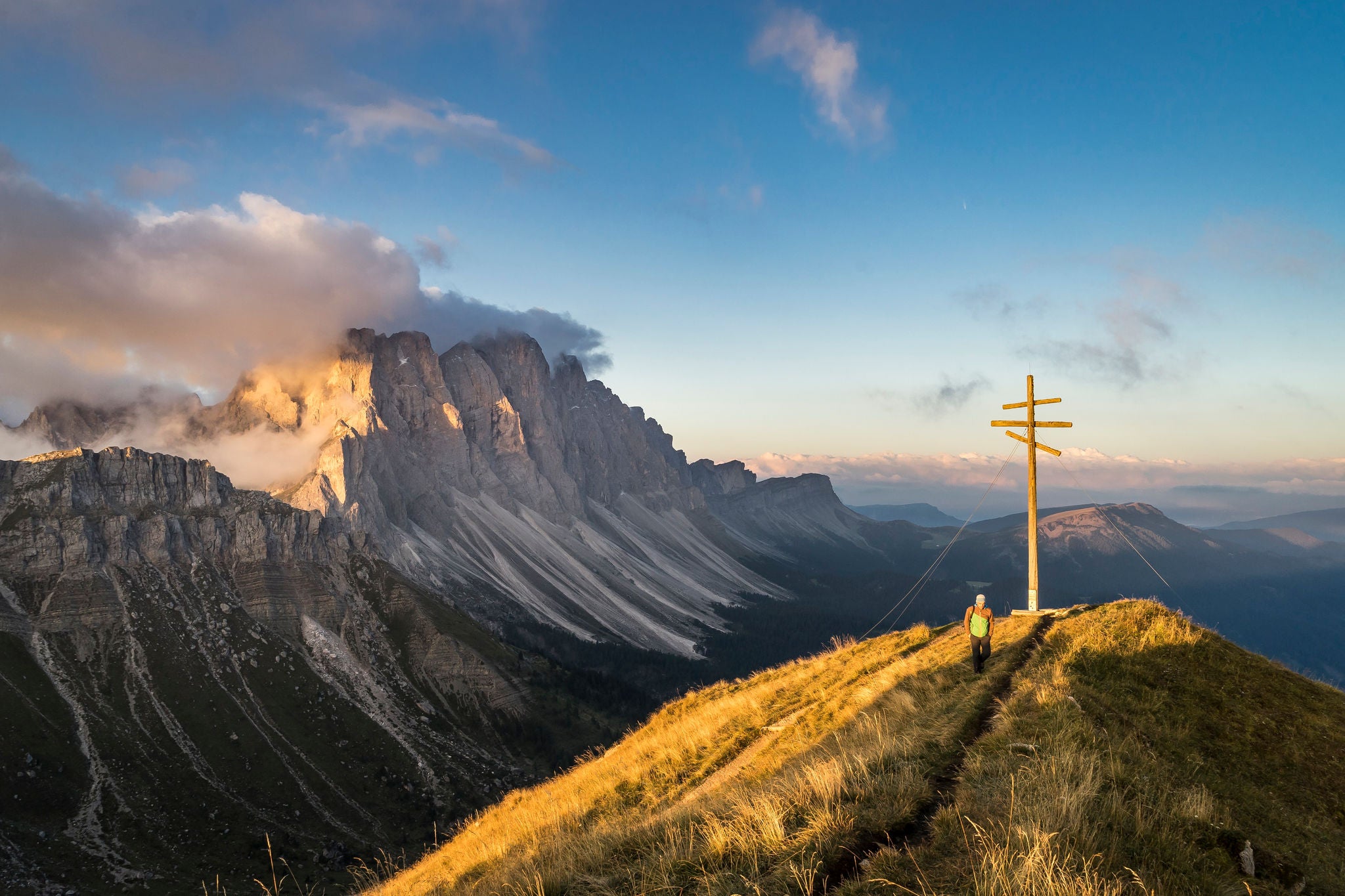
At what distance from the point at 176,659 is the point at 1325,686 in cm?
12176

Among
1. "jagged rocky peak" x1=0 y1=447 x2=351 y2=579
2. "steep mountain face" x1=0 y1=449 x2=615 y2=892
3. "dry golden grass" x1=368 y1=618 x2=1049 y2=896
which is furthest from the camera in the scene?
"jagged rocky peak" x1=0 y1=447 x2=351 y2=579

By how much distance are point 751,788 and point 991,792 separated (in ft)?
11.2

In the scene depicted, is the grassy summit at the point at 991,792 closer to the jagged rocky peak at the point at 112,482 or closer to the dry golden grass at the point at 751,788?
the dry golden grass at the point at 751,788

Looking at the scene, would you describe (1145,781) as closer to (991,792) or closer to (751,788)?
(991,792)

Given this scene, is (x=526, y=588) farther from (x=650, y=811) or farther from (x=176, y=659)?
(x=650, y=811)

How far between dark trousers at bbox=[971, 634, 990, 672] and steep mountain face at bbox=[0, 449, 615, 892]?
77549 mm

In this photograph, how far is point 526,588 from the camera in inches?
7800

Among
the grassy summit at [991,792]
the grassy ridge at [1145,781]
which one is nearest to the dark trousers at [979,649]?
Result: the grassy summit at [991,792]

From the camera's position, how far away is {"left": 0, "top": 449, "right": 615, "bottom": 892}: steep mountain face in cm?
7050

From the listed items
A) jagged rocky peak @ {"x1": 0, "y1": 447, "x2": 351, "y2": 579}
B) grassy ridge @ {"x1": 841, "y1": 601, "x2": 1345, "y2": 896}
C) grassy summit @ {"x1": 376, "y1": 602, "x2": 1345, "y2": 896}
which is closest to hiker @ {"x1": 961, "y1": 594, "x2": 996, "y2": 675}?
grassy summit @ {"x1": 376, "y1": 602, "x2": 1345, "y2": 896}

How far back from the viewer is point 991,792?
23.3ft

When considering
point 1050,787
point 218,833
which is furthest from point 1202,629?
point 218,833

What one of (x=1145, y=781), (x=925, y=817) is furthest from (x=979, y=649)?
(x=925, y=817)

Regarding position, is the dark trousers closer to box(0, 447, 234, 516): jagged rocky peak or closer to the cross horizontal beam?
the cross horizontal beam
